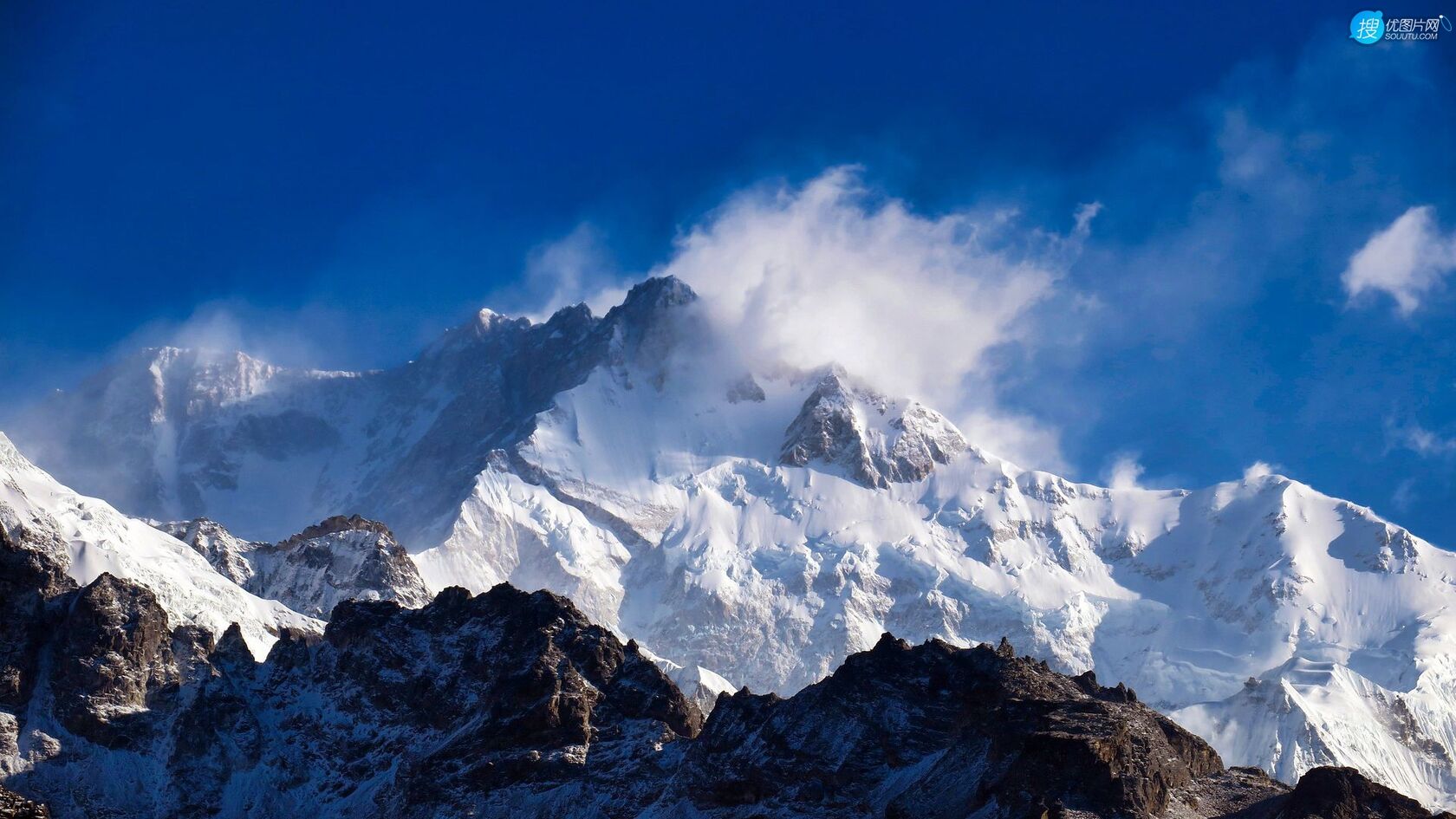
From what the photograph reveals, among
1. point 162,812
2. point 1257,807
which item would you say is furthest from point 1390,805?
point 162,812

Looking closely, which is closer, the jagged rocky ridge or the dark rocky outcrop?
the dark rocky outcrop

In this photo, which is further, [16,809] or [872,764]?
[872,764]

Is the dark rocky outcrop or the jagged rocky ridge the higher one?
the jagged rocky ridge

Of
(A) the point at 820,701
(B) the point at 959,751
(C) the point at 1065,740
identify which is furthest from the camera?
(A) the point at 820,701

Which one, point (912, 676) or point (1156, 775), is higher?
point (912, 676)

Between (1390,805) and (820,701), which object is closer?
(1390,805)

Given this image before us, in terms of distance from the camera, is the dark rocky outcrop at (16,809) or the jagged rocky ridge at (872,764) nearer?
the dark rocky outcrop at (16,809)

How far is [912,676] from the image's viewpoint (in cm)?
19012

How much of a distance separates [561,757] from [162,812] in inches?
1740

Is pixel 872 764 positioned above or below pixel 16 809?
above

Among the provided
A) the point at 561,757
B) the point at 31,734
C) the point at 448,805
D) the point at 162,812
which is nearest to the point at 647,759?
the point at 561,757

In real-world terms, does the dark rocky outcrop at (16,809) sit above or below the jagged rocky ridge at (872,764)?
below

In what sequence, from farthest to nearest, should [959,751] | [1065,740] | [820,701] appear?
[820,701]
[959,751]
[1065,740]

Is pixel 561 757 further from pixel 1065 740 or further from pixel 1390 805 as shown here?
pixel 1390 805
